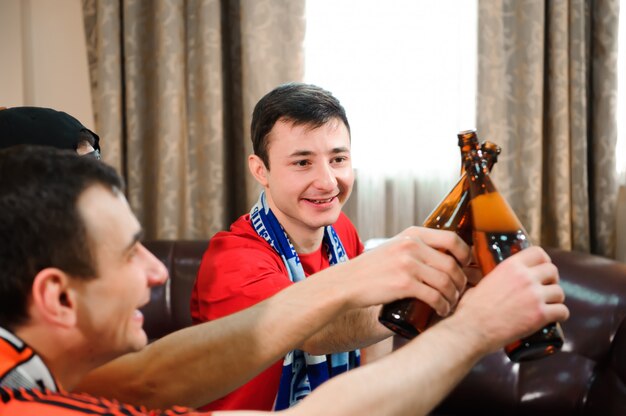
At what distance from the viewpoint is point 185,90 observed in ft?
9.64

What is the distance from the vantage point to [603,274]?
2373mm

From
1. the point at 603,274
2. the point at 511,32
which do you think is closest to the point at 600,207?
the point at 603,274

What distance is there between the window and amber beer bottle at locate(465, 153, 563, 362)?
2.04 meters

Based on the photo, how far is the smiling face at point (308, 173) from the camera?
1.55 meters

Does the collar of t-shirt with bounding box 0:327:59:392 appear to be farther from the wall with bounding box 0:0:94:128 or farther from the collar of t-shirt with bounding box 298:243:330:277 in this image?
the wall with bounding box 0:0:94:128

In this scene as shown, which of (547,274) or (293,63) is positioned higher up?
(293,63)

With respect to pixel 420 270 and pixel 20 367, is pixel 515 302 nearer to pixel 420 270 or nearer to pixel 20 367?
pixel 420 270

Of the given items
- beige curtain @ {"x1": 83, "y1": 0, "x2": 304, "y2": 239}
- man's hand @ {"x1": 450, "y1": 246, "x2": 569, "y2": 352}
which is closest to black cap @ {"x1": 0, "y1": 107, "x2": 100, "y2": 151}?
man's hand @ {"x1": 450, "y1": 246, "x2": 569, "y2": 352}

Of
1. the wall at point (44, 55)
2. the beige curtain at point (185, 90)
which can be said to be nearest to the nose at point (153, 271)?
the beige curtain at point (185, 90)

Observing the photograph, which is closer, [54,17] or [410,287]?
[410,287]

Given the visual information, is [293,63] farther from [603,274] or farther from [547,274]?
[547,274]

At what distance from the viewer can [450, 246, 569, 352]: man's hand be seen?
78cm

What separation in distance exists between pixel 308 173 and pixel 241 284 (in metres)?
0.34

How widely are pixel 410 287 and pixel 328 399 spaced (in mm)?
198
